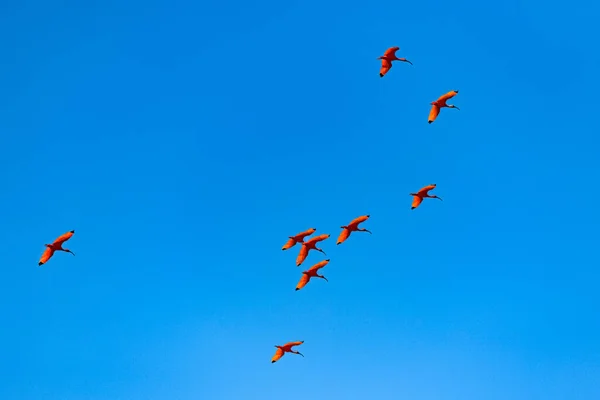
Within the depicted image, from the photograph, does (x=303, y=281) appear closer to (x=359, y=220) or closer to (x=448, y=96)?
(x=359, y=220)

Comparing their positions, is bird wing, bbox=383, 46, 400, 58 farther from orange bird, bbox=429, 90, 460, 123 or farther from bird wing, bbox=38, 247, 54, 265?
bird wing, bbox=38, 247, 54, 265

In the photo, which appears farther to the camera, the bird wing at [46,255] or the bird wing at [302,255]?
the bird wing at [302,255]

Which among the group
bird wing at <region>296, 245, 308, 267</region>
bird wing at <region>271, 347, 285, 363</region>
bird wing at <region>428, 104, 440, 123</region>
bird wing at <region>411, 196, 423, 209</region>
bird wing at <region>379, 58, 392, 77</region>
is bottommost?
bird wing at <region>271, 347, 285, 363</region>

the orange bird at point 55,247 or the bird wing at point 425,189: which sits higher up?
the bird wing at point 425,189

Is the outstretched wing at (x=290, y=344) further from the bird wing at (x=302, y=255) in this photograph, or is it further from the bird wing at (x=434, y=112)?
the bird wing at (x=434, y=112)

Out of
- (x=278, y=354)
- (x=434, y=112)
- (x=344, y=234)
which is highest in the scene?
(x=434, y=112)

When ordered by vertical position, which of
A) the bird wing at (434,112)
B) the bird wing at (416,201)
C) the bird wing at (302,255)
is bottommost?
the bird wing at (302,255)

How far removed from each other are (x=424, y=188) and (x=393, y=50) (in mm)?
17818

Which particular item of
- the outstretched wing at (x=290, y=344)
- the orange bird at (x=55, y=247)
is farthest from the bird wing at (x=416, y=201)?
the orange bird at (x=55, y=247)

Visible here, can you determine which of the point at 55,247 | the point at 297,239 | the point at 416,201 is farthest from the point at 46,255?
the point at 416,201

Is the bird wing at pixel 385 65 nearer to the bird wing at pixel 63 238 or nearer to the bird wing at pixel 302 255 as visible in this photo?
the bird wing at pixel 302 255

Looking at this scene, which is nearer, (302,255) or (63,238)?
(63,238)

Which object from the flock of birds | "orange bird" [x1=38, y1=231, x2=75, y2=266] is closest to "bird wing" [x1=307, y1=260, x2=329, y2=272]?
the flock of birds

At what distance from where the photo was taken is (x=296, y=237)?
358 ft
